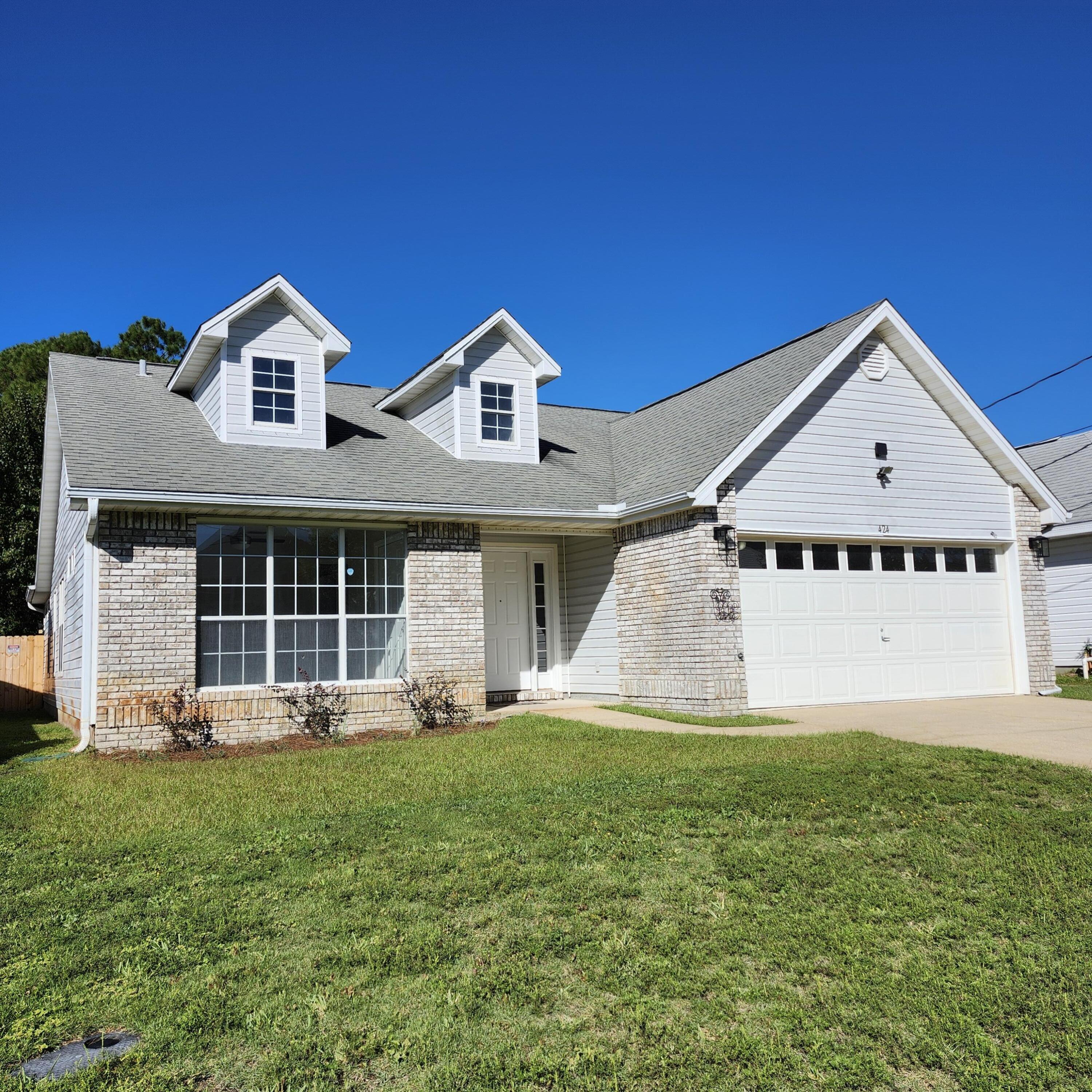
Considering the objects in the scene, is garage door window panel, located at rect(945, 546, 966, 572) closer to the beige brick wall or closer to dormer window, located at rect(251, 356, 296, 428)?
the beige brick wall

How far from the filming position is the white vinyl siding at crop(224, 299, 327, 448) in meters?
Answer: 13.5

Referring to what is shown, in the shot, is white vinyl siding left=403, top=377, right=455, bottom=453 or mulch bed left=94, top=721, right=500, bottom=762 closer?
mulch bed left=94, top=721, right=500, bottom=762

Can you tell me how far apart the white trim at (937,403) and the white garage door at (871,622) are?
133 centimetres

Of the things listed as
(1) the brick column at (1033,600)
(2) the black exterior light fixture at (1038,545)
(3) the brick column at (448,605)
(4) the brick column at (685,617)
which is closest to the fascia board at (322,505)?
(3) the brick column at (448,605)

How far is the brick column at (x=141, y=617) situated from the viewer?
11016 millimetres

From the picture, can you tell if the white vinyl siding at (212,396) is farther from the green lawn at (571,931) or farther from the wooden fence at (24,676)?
the wooden fence at (24,676)

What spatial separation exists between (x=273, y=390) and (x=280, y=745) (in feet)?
18.1

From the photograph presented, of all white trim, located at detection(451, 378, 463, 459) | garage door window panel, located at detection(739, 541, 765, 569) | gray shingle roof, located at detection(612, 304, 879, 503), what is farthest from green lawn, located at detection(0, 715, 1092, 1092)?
white trim, located at detection(451, 378, 463, 459)

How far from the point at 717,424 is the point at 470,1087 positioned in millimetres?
12199

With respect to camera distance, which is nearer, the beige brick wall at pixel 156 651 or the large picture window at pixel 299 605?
the beige brick wall at pixel 156 651

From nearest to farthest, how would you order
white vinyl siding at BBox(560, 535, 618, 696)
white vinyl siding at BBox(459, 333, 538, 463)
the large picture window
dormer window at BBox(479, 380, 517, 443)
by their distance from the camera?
1. the large picture window
2. white vinyl siding at BBox(560, 535, 618, 696)
3. white vinyl siding at BBox(459, 333, 538, 463)
4. dormer window at BBox(479, 380, 517, 443)

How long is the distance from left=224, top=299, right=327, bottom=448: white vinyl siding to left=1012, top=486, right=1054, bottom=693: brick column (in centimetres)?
1221

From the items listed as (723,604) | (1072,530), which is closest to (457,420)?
(723,604)

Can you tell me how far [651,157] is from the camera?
16172mm
